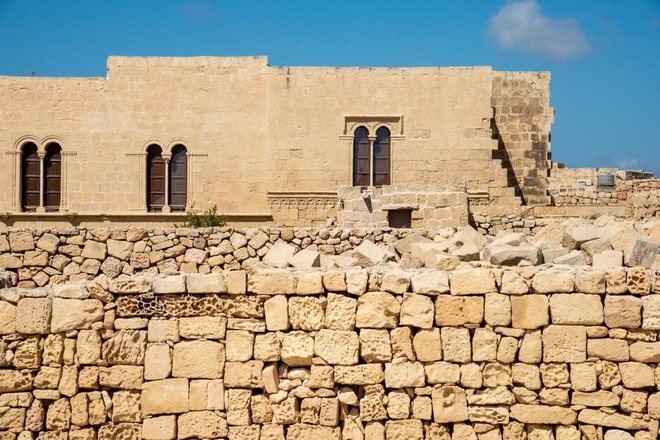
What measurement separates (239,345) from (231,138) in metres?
14.5

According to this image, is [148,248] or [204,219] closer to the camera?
[148,248]

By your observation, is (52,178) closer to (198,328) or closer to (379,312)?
(198,328)

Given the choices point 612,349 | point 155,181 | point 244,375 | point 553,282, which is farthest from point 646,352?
point 155,181

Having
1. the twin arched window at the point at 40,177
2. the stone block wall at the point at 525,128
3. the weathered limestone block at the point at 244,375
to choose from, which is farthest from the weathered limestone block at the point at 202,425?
the stone block wall at the point at 525,128

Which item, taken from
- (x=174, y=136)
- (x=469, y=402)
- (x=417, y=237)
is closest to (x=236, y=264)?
(x=417, y=237)

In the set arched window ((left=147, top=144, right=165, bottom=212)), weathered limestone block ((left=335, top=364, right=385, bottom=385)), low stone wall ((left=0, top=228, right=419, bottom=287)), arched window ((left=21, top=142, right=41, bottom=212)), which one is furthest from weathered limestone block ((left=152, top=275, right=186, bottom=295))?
arched window ((left=21, top=142, right=41, bottom=212))

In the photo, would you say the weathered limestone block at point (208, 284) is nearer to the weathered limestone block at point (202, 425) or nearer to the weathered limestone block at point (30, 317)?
the weathered limestone block at point (202, 425)

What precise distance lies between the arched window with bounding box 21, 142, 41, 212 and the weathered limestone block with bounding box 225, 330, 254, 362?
53.1 ft

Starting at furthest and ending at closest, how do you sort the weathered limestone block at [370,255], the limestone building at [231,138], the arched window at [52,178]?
1. the arched window at [52,178]
2. the limestone building at [231,138]
3. the weathered limestone block at [370,255]

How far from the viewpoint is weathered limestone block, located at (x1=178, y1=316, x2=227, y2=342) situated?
5.33 m

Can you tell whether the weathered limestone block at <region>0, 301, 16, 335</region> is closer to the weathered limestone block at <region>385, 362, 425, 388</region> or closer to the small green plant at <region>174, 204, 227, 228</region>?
the weathered limestone block at <region>385, 362, 425, 388</region>

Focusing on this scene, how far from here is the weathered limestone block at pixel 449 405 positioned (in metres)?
5.18

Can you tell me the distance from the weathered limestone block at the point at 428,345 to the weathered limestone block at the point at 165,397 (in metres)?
1.83

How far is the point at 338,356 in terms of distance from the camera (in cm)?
521
